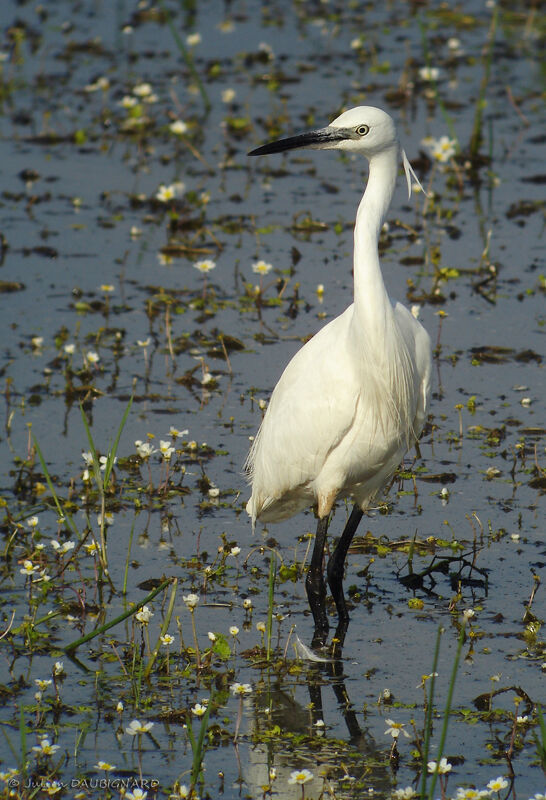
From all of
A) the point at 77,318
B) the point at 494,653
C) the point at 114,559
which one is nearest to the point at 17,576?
the point at 114,559

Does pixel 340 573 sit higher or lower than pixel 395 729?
lower

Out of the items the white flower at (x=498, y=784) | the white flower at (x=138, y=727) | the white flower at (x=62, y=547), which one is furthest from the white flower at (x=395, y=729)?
the white flower at (x=62, y=547)

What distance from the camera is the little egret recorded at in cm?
434

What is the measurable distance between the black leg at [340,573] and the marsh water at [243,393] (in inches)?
2.3

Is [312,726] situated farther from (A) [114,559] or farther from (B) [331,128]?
(B) [331,128]

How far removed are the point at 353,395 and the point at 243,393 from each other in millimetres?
1991

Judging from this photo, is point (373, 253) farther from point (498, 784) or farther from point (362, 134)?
point (498, 784)

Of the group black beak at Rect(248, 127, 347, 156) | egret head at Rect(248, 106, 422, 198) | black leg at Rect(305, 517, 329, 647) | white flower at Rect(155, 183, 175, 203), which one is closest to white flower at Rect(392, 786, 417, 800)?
black leg at Rect(305, 517, 329, 647)

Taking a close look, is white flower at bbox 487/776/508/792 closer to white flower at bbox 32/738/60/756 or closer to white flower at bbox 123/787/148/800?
white flower at bbox 123/787/148/800

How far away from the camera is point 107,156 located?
995cm

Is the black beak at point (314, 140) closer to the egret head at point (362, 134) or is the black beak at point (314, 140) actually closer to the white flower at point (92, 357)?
the egret head at point (362, 134)

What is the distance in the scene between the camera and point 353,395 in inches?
176

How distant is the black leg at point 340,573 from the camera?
460cm

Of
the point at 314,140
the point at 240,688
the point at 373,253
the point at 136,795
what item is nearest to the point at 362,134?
the point at 314,140
